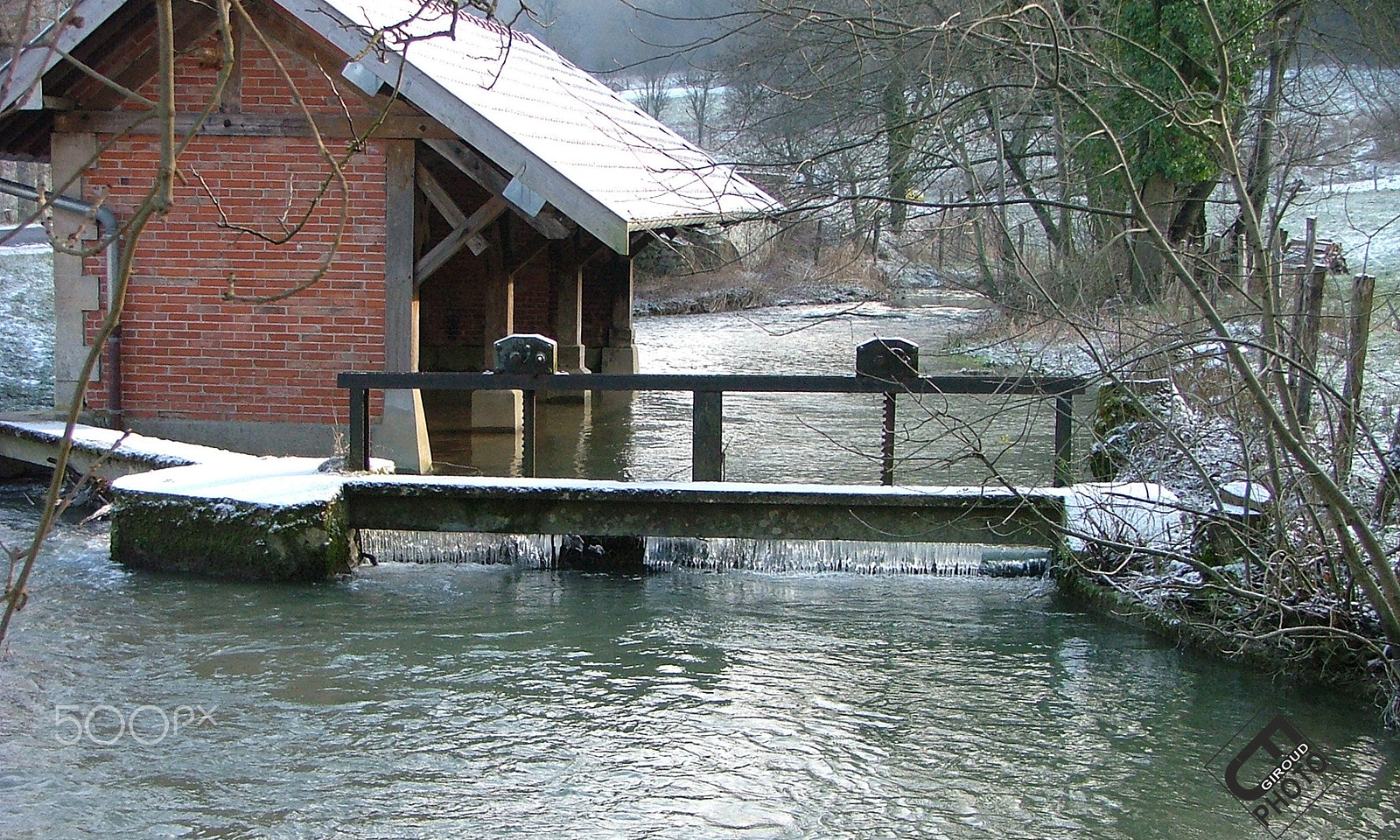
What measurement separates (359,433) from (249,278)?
2.33 m

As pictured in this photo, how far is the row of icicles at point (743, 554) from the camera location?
7.83 meters

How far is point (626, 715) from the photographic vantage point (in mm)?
5523

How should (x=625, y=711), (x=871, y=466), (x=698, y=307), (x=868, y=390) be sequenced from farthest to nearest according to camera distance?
1. (x=698, y=307)
2. (x=871, y=466)
3. (x=868, y=390)
4. (x=625, y=711)

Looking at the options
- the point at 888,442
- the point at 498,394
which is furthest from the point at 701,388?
the point at 498,394

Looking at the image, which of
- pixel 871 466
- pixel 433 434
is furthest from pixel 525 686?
pixel 433 434

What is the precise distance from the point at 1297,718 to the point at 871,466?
16.4 feet

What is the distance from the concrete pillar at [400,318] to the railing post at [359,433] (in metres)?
1.24

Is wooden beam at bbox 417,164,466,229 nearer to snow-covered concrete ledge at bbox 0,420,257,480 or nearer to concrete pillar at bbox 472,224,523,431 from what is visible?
snow-covered concrete ledge at bbox 0,420,257,480

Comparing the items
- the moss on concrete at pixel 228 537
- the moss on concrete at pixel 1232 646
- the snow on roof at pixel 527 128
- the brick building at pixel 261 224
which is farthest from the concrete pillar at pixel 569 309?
the moss on concrete at pixel 1232 646

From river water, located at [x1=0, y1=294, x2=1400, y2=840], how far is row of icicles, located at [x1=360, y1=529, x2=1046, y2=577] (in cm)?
14

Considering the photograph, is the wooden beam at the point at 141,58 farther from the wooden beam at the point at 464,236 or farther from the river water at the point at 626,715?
the river water at the point at 626,715

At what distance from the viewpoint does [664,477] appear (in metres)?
9.71

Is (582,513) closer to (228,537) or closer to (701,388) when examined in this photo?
(701,388)

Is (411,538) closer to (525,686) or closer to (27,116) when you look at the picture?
(525,686)
